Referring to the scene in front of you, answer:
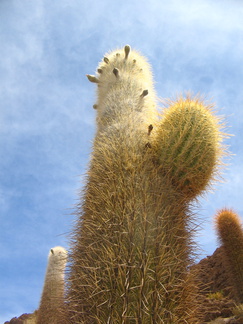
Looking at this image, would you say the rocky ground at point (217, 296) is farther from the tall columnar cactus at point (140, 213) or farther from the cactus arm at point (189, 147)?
the tall columnar cactus at point (140, 213)

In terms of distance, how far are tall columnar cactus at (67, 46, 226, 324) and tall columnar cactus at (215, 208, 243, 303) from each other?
17.7 ft

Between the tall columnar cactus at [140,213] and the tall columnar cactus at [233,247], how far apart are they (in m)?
5.40

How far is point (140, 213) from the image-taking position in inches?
140

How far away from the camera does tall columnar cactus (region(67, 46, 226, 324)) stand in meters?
3.27

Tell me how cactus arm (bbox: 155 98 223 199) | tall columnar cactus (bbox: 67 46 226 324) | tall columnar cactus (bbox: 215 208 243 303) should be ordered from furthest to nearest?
tall columnar cactus (bbox: 215 208 243 303) < cactus arm (bbox: 155 98 223 199) < tall columnar cactus (bbox: 67 46 226 324)

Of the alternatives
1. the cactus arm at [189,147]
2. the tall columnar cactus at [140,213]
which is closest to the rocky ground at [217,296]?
the cactus arm at [189,147]

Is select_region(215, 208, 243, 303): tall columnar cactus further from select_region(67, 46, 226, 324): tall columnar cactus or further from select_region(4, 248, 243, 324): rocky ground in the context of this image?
select_region(67, 46, 226, 324): tall columnar cactus

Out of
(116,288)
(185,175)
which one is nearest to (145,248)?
(116,288)

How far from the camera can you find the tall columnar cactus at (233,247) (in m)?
8.98

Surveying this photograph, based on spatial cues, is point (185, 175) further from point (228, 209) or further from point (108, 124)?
point (228, 209)

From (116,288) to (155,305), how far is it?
366 millimetres

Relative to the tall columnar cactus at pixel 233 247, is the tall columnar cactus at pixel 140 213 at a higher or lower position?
lower

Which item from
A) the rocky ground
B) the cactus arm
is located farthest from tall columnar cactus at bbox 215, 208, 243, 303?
the cactus arm

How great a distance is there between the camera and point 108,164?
405cm
